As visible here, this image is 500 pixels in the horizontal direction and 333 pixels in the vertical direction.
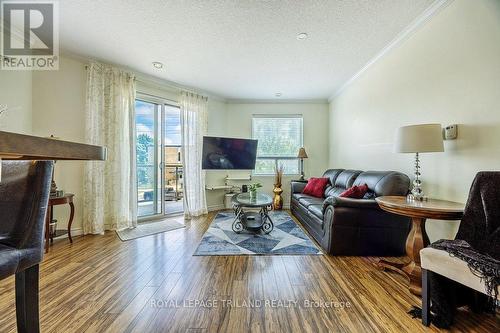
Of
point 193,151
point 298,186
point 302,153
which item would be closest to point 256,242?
point 298,186

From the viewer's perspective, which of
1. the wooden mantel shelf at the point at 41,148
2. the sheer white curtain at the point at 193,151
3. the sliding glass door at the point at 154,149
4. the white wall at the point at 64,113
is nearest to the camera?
the wooden mantel shelf at the point at 41,148

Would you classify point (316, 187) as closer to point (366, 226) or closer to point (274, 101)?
point (366, 226)

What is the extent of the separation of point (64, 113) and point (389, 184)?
14.4 feet

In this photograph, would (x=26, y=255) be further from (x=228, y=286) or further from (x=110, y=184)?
(x=110, y=184)

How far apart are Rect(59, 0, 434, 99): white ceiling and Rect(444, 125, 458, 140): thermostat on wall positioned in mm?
1227

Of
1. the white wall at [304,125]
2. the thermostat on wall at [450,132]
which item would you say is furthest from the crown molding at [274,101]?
the thermostat on wall at [450,132]

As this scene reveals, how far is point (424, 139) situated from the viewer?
1.93 meters

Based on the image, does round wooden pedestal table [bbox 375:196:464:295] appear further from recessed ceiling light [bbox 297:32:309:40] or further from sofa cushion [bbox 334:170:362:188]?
recessed ceiling light [bbox 297:32:309:40]

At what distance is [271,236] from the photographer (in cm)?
311

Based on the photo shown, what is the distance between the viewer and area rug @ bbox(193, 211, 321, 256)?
8.52 feet

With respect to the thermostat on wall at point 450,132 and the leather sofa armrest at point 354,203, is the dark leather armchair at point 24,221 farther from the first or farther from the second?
the thermostat on wall at point 450,132

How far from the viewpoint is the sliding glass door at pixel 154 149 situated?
3.90 meters

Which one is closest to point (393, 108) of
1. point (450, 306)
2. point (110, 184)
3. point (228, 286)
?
point (450, 306)

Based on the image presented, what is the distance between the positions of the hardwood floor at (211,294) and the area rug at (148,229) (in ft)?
1.76
